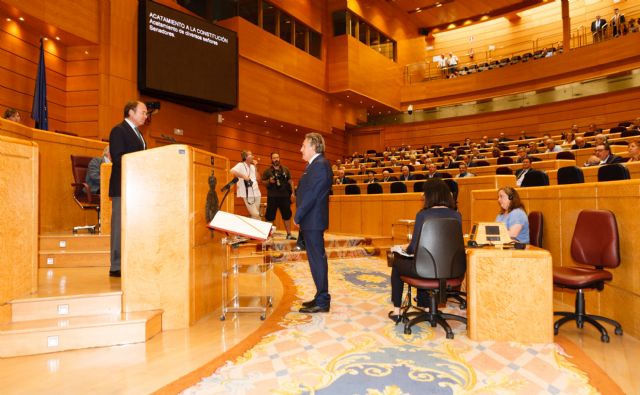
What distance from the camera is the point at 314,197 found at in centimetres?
343

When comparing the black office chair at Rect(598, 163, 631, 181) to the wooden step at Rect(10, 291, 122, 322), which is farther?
the black office chair at Rect(598, 163, 631, 181)

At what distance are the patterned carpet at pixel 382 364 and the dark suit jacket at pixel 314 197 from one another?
76 centimetres

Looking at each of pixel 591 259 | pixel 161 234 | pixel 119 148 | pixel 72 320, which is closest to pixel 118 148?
pixel 119 148

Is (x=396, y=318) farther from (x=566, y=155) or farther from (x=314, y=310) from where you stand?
(x=566, y=155)

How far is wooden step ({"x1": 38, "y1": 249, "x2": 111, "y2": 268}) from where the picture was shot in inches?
158

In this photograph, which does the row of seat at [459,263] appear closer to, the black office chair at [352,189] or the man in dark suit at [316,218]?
the man in dark suit at [316,218]

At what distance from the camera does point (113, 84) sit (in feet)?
26.4

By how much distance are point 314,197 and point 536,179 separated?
266 cm

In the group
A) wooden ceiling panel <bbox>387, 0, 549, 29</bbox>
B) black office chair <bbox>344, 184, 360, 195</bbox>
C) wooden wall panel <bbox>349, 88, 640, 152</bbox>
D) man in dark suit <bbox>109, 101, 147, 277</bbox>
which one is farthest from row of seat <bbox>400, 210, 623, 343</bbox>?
wooden ceiling panel <bbox>387, 0, 549, 29</bbox>

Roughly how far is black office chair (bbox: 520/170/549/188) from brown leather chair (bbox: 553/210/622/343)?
4.85 feet

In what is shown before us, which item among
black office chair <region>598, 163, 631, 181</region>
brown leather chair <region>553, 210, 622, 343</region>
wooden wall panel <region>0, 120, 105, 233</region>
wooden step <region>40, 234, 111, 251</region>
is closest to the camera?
brown leather chair <region>553, 210, 622, 343</region>

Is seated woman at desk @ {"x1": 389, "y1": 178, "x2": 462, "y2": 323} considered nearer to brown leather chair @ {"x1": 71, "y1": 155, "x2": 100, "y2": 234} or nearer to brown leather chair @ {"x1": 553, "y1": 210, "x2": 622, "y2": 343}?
brown leather chair @ {"x1": 553, "y1": 210, "x2": 622, "y2": 343}

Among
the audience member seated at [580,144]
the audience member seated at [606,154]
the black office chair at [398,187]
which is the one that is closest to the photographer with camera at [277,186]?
the black office chair at [398,187]

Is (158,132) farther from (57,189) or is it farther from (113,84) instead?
(57,189)
